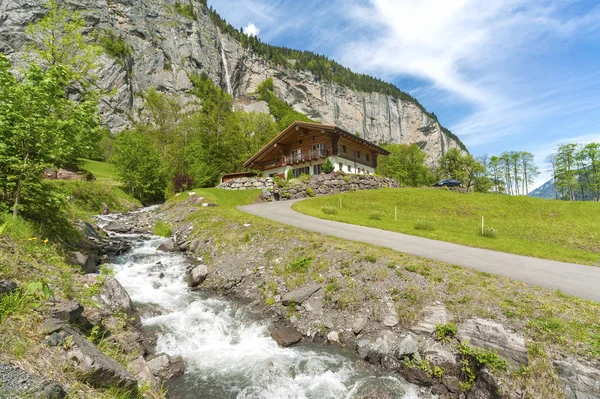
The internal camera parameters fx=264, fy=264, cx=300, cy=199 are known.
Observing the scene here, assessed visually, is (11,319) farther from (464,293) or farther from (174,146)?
(174,146)

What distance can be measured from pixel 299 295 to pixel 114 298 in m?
6.09

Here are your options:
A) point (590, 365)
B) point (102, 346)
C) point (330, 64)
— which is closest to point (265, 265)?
point (102, 346)

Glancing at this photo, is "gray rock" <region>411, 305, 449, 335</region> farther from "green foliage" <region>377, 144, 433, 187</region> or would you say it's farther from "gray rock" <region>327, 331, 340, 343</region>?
"green foliage" <region>377, 144, 433, 187</region>

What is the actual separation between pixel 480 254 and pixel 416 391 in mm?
8956

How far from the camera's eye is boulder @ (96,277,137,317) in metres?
8.10

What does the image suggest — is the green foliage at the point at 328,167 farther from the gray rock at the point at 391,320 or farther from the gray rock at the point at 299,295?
the gray rock at the point at 391,320

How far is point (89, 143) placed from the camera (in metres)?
11.1

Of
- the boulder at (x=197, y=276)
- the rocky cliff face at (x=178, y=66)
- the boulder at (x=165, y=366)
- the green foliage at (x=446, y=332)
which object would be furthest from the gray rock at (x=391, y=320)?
the rocky cliff face at (x=178, y=66)

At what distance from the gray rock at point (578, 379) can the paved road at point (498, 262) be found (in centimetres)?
387

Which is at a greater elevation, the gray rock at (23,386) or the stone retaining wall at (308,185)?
the stone retaining wall at (308,185)

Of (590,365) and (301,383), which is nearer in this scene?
(590,365)

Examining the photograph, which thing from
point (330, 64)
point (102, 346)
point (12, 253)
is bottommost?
point (102, 346)

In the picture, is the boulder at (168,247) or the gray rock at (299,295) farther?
the boulder at (168,247)

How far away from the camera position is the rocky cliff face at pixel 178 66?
9219cm
